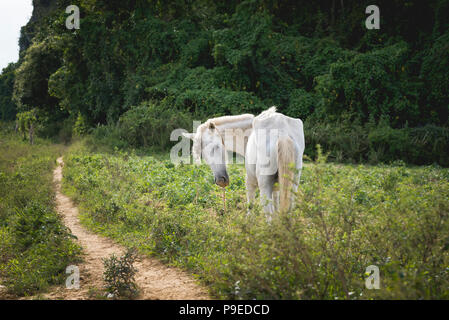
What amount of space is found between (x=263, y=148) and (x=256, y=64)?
15.4 metres

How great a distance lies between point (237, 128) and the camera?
543 cm

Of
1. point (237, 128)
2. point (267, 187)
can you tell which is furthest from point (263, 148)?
point (237, 128)

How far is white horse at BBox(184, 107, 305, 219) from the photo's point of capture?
4152 mm

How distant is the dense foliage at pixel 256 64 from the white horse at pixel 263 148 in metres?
8.57

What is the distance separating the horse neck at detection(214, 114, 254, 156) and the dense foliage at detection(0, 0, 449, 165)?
27.8 feet

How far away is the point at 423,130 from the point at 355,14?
9299mm

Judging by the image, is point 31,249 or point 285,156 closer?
point 285,156

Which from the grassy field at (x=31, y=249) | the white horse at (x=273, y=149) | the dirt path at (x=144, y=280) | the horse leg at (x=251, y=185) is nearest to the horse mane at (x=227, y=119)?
the white horse at (x=273, y=149)

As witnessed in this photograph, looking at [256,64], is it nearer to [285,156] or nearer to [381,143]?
[381,143]

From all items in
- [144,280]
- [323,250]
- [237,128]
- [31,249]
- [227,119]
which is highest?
[227,119]

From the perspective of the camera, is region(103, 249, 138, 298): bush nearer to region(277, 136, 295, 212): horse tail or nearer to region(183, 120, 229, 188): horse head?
region(183, 120, 229, 188): horse head

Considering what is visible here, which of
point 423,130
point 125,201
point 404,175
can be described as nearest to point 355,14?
point 423,130

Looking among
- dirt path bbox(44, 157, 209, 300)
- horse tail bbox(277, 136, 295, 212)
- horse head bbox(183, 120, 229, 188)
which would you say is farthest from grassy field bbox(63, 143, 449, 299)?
horse head bbox(183, 120, 229, 188)
